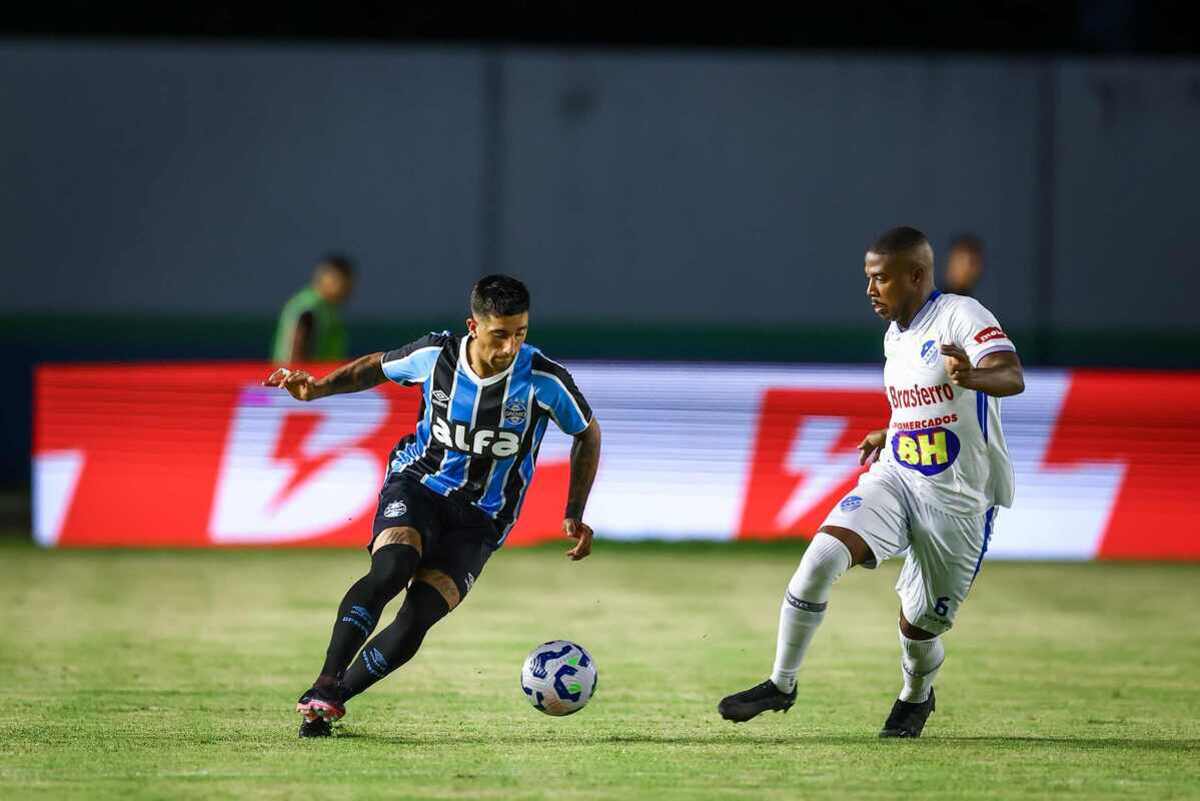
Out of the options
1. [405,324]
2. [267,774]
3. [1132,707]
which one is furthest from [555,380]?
[405,324]

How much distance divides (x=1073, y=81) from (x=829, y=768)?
39.9 ft

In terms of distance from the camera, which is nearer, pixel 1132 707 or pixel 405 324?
pixel 1132 707

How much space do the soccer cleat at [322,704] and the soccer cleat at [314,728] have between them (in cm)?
5

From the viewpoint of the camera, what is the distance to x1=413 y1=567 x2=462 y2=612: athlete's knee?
673cm

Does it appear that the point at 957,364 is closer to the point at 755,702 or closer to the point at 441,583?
the point at 755,702

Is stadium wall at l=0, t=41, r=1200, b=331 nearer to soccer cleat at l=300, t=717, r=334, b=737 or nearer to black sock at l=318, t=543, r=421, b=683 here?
black sock at l=318, t=543, r=421, b=683

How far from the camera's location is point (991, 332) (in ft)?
21.1

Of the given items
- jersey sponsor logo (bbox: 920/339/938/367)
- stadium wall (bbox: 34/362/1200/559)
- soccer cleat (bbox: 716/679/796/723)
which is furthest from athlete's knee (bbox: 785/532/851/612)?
stadium wall (bbox: 34/362/1200/559)

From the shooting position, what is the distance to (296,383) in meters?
6.82

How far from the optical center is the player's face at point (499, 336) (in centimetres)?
664

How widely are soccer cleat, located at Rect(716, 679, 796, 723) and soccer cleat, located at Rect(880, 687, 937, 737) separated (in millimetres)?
455

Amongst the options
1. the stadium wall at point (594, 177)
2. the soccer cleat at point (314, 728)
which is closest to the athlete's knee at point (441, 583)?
the soccer cleat at point (314, 728)

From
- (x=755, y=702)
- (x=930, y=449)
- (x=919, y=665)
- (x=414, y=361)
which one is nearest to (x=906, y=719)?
(x=919, y=665)

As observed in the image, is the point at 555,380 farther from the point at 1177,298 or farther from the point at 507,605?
the point at 1177,298
